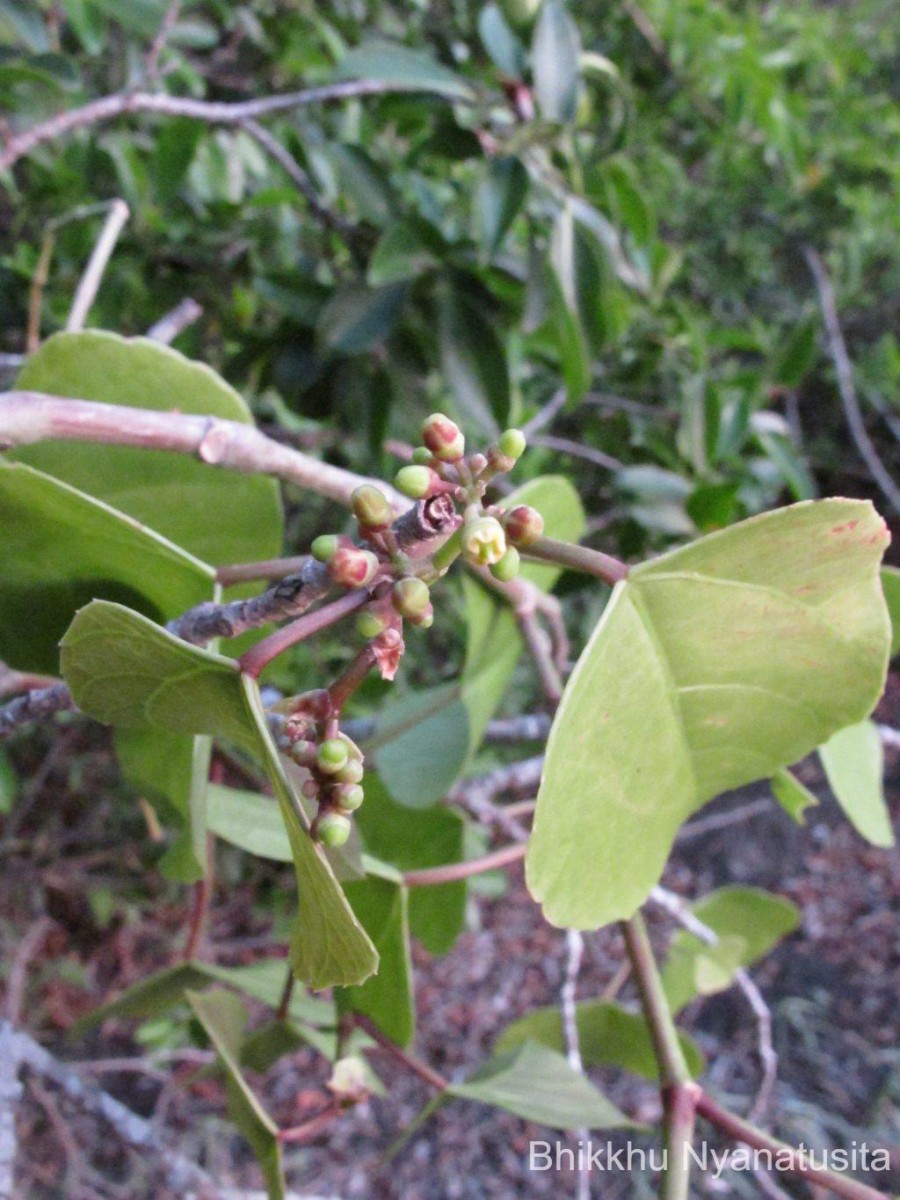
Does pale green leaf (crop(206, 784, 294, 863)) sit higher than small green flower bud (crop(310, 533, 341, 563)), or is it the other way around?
small green flower bud (crop(310, 533, 341, 563))

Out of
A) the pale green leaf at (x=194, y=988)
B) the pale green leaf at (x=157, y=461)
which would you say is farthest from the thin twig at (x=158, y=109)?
the pale green leaf at (x=194, y=988)

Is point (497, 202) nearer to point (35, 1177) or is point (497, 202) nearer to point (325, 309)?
point (325, 309)

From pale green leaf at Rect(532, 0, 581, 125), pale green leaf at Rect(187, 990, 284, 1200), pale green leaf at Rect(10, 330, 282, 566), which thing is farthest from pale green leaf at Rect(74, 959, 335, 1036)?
pale green leaf at Rect(532, 0, 581, 125)

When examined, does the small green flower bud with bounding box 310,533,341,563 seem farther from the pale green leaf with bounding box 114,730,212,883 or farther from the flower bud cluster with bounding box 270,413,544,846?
the pale green leaf with bounding box 114,730,212,883

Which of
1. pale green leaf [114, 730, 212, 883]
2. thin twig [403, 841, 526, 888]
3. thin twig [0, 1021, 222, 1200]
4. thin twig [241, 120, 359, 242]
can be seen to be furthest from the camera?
thin twig [241, 120, 359, 242]

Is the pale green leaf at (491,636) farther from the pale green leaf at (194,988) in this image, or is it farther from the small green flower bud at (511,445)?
the small green flower bud at (511,445)

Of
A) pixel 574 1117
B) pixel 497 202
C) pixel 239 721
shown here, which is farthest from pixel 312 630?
pixel 497 202

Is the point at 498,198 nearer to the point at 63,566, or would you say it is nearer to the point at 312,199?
the point at 312,199
